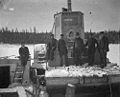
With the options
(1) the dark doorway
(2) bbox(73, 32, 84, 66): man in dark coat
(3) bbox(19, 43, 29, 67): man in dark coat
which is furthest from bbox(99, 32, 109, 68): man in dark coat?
(1) the dark doorway

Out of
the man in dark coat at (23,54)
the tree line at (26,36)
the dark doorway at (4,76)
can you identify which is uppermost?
the tree line at (26,36)

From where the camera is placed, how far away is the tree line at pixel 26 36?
5040mm

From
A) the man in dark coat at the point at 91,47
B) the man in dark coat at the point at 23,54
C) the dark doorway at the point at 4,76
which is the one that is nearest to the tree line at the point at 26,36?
the man in dark coat at the point at 23,54

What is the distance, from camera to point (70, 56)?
22.5ft

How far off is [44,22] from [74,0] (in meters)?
1.27

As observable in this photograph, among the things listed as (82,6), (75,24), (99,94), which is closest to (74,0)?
(82,6)

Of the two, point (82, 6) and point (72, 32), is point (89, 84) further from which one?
point (72, 32)

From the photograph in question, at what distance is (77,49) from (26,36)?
1.87m

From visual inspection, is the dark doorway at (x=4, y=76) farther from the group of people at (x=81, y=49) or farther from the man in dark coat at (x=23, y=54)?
the group of people at (x=81, y=49)

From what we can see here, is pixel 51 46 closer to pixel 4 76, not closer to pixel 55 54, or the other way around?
pixel 55 54

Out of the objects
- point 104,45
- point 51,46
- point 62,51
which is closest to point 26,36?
point 51,46

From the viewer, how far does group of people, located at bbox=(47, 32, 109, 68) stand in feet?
19.8

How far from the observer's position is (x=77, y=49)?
6250 millimetres

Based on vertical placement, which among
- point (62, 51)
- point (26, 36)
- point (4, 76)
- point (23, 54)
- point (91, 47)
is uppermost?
point (26, 36)
